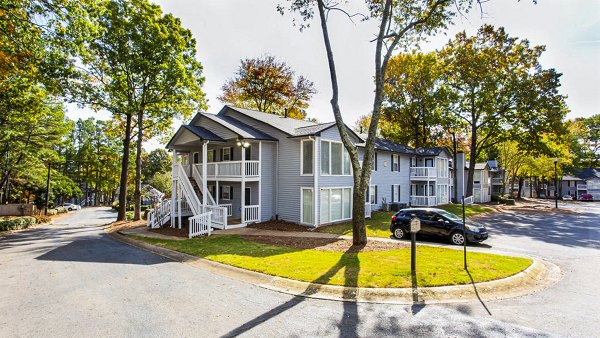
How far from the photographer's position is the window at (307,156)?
683 inches

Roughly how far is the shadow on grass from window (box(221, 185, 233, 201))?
12.7 metres

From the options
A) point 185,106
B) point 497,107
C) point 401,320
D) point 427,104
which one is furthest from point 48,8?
point 497,107

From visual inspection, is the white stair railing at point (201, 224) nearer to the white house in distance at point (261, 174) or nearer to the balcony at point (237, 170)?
the white house in distance at point (261, 174)

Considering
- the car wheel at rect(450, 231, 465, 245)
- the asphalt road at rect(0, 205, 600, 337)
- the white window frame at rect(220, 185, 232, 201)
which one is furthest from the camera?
the white window frame at rect(220, 185, 232, 201)

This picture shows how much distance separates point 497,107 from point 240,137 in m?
29.8

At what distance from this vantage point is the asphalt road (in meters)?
5.21

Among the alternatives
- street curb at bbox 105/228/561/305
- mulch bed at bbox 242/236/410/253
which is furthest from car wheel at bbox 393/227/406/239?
street curb at bbox 105/228/561/305

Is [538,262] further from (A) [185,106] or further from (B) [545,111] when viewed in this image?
(B) [545,111]

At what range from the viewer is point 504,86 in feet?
101

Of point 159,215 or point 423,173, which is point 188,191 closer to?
point 159,215

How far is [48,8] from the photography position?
38.5 feet

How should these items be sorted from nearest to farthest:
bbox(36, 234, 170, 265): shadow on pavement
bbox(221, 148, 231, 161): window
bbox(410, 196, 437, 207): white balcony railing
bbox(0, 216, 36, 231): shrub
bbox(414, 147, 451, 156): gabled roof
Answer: bbox(36, 234, 170, 265): shadow on pavement → bbox(221, 148, 231, 161): window → bbox(0, 216, 36, 231): shrub → bbox(410, 196, 437, 207): white balcony railing → bbox(414, 147, 451, 156): gabled roof

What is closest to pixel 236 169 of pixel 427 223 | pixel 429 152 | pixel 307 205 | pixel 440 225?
pixel 307 205

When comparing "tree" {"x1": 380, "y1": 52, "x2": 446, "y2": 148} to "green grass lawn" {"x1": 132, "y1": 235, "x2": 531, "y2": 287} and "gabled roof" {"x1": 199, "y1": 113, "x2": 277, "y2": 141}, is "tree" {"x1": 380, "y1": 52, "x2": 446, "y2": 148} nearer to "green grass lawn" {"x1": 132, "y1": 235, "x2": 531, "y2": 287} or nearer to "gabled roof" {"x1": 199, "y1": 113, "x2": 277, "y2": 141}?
"gabled roof" {"x1": 199, "y1": 113, "x2": 277, "y2": 141}
